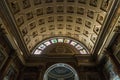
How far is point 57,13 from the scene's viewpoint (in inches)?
707

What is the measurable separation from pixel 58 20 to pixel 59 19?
199 mm

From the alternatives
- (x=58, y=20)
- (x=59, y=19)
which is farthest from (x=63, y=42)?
(x=59, y=19)

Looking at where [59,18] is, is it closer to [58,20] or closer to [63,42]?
[58,20]

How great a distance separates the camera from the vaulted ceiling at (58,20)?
14.7m

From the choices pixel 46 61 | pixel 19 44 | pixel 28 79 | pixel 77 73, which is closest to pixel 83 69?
pixel 77 73

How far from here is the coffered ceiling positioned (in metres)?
15.1

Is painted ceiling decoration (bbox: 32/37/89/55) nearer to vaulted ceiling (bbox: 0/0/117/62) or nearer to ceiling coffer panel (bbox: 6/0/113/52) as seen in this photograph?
vaulted ceiling (bbox: 0/0/117/62)

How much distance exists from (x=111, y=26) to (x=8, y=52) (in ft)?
29.6

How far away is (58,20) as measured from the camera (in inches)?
753

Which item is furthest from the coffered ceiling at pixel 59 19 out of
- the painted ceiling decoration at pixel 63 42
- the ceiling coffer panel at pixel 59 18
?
the painted ceiling decoration at pixel 63 42

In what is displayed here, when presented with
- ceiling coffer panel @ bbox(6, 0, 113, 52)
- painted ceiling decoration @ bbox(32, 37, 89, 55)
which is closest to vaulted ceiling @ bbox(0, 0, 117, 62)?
ceiling coffer panel @ bbox(6, 0, 113, 52)

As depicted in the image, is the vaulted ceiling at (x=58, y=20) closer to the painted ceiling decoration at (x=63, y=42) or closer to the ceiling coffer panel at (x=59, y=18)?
the ceiling coffer panel at (x=59, y=18)

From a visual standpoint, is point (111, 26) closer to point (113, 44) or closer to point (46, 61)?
point (113, 44)

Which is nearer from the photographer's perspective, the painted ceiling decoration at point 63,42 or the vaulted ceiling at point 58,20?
the vaulted ceiling at point 58,20
